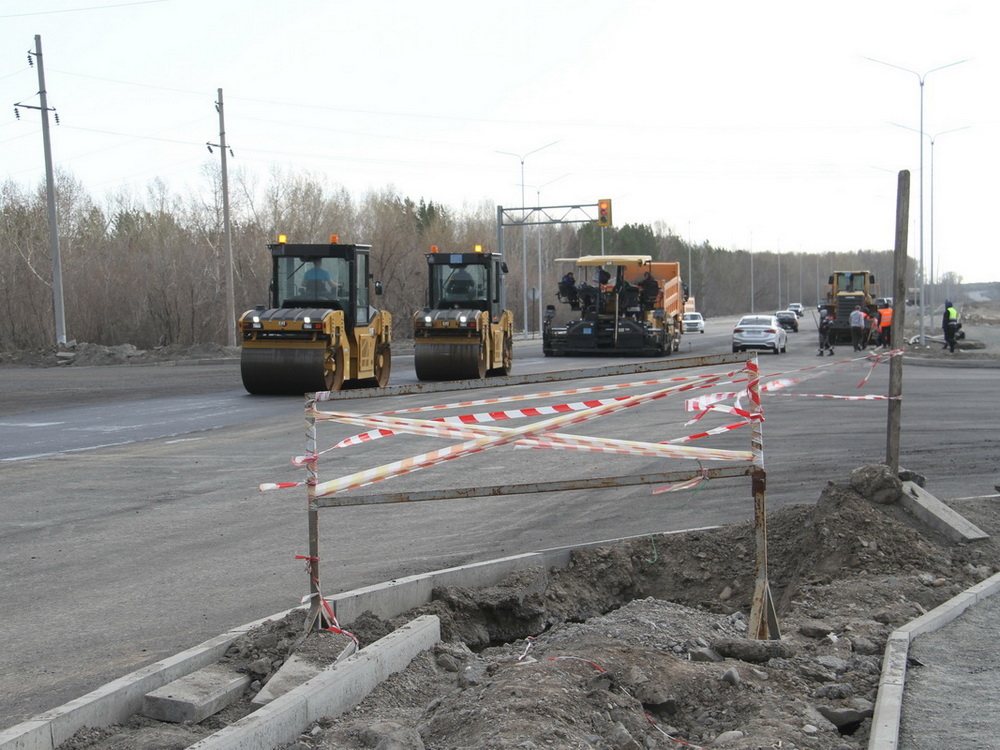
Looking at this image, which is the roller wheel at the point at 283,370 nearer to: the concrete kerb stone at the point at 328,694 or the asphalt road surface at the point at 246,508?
the asphalt road surface at the point at 246,508

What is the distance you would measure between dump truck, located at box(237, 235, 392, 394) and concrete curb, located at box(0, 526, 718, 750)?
13.3 metres

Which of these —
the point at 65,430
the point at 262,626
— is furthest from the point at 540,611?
the point at 65,430

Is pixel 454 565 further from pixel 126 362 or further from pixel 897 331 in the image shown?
pixel 126 362

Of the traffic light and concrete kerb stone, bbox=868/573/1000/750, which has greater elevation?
the traffic light

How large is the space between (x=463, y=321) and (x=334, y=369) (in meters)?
4.05

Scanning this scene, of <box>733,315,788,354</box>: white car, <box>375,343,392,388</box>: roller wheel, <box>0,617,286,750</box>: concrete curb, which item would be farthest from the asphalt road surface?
<box>733,315,788,354</box>: white car

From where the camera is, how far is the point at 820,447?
13391 mm

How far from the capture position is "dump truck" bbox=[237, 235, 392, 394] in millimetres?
20297

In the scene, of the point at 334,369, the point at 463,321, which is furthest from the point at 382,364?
the point at 334,369

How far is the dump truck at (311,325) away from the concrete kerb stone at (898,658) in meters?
15.2

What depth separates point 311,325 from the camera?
20.1 meters

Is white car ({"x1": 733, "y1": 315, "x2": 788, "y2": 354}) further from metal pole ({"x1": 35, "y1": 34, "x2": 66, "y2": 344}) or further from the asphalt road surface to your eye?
metal pole ({"x1": 35, "y1": 34, "x2": 66, "y2": 344})

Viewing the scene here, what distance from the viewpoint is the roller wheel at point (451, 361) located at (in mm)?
23938

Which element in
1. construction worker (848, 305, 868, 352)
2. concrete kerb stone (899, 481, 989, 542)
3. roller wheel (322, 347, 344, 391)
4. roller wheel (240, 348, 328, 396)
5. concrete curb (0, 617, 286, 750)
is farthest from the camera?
construction worker (848, 305, 868, 352)
